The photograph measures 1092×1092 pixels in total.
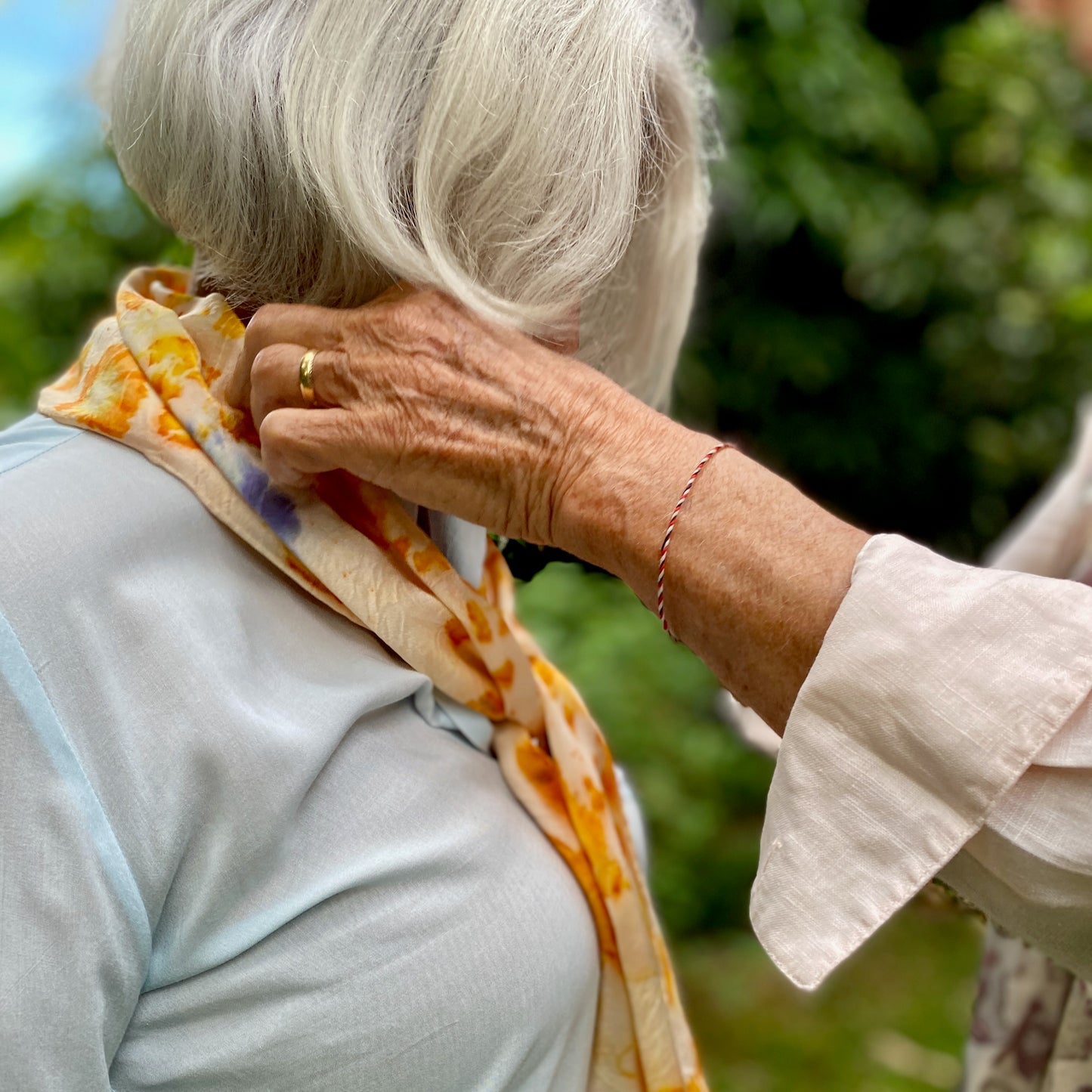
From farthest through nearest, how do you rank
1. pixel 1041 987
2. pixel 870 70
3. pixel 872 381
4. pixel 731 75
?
1. pixel 872 381
2. pixel 870 70
3. pixel 731 75
4. pixel 1041 987

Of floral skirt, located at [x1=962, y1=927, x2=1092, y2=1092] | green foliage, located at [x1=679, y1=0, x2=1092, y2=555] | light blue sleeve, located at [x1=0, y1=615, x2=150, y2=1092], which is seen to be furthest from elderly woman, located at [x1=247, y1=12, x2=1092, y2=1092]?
green foliage, located at [x1=679, y1=0, x2=1092, y2=555]

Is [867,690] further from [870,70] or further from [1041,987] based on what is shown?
[870,70]

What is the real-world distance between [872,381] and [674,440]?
269cm

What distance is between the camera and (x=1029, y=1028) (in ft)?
3.65

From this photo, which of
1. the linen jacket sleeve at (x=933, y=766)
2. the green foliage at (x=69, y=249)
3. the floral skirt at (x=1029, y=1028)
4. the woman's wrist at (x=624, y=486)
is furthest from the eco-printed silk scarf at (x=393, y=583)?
the green foliage at (x=69, y=249)

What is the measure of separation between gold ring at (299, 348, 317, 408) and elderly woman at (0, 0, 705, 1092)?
0.24 ft

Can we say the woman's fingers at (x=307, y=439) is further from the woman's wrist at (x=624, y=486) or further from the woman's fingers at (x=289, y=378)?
the woman's wrist at (x=624, y=486)

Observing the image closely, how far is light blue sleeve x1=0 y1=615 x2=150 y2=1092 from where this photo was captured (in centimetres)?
64

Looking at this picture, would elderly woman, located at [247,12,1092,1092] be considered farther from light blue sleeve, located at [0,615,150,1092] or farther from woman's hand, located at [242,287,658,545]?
light blue sleeve, located at [0,615,150,1092]

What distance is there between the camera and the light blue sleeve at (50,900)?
637mm

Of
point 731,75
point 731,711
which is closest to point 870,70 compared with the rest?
point 731,75

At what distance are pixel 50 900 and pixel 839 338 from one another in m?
2.92

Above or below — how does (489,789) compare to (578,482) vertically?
below

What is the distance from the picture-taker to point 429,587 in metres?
0.86
